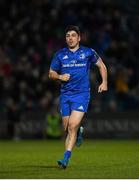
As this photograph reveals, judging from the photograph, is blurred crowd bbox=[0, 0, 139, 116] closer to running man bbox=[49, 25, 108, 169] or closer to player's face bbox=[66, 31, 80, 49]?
running man bbox=[49, 25, 108, 169]

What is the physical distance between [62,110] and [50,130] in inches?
577

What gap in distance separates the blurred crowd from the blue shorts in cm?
1460

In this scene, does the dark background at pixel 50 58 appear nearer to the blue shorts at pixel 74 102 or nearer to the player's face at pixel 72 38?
the blue shorts at pixel 74 102

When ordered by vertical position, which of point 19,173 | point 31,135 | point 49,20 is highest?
point 49,20

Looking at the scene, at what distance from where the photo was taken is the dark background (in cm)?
2801

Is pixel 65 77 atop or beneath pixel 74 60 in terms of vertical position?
beneath

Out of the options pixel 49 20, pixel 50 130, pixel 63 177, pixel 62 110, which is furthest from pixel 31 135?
pixel 63 177

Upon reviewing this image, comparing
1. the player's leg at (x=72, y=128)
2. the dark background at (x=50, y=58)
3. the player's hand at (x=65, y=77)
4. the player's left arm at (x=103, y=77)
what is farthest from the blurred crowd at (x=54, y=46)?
the player's hand at (x=65, y=77)

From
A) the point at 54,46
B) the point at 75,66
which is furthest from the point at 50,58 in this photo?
the point at 75,66

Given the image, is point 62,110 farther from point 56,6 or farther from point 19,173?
point 56,6

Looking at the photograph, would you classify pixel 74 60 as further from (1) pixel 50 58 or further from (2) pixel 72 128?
(1) pixel 50 58

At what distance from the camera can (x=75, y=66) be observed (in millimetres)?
13102

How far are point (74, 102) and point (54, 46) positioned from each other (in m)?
17.8

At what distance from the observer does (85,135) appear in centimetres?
2800
